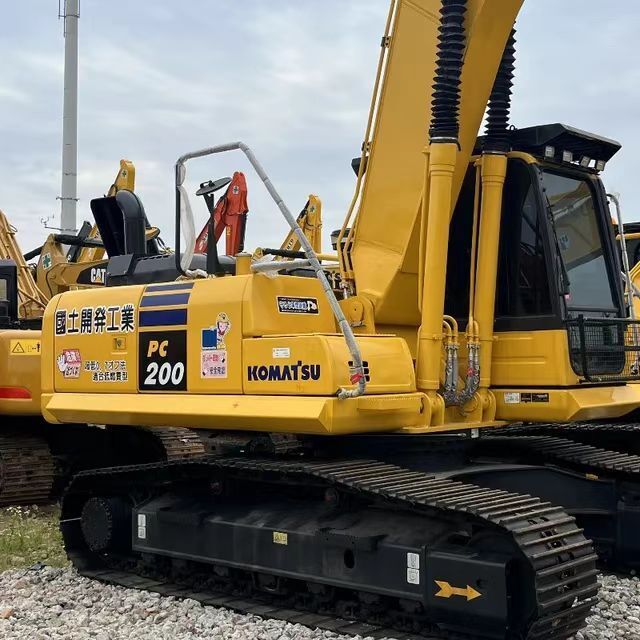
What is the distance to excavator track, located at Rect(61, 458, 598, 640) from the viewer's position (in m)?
5.16

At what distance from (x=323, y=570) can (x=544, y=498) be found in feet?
5.30

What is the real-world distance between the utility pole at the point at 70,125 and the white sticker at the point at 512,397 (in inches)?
655

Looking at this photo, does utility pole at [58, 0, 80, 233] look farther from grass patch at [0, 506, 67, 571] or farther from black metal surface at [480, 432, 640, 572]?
black metal surface at [480, 432, 640, 572]

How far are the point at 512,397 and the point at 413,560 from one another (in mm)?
1404

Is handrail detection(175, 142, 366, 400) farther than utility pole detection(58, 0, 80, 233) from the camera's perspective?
No

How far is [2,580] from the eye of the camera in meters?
7.37

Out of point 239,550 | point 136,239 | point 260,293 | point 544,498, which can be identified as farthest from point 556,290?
point 136,239

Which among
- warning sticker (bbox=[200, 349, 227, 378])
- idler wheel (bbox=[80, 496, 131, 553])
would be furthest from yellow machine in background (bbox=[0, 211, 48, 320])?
warning sticker (bbox=[200, 349, 227, 378])

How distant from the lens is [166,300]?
6965mm

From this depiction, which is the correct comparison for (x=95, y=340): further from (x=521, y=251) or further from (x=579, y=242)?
(x=579, y=242)

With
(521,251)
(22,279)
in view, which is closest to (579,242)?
(521,251)

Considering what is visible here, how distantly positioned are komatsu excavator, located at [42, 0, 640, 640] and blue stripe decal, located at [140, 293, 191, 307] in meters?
0.03

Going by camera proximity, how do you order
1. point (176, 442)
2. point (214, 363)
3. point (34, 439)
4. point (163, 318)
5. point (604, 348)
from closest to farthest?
point (604, 348) → point (214, 363) → point (163, 318) → point (176, 442) → point (34, 439)

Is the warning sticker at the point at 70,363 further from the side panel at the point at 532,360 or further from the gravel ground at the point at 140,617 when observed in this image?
the side panel at the point at 532,360
